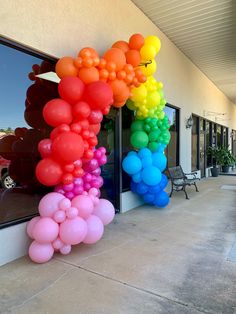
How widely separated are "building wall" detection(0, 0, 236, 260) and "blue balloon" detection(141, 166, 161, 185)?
0.78 m

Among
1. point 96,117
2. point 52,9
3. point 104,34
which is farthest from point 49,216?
point 104,34

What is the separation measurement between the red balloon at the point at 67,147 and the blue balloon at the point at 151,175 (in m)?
2.05

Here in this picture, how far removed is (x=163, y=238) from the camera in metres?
3.80

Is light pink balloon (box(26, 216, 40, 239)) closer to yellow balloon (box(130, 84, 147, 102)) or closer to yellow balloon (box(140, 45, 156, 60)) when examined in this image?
yellow balloon (box(130, 84, 147, 102))

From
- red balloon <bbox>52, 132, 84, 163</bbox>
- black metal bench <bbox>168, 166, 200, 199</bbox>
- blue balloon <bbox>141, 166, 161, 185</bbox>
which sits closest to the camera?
red balloon <bbox>52, 132, 84, 163</bbox>

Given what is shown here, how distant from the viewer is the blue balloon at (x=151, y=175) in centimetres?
470

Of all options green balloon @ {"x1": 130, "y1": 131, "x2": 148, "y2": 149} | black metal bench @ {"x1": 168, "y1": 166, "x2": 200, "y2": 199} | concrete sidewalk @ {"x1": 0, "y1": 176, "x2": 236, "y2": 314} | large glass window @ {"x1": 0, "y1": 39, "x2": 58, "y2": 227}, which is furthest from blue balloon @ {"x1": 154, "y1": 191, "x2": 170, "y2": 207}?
large glass window @ {"x1": 0, "y1": 39, "x2": 58, "y2": 227}

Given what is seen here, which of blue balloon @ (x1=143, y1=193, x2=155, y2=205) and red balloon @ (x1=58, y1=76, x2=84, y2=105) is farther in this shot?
blue balloon @ (x1=143, y1=193, x2=155, y2=205)

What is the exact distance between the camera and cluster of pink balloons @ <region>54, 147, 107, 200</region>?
10.6 feet

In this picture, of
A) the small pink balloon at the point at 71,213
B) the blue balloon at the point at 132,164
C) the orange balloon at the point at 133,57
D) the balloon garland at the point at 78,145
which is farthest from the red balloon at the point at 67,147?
the blue balloon at the point at 132,164

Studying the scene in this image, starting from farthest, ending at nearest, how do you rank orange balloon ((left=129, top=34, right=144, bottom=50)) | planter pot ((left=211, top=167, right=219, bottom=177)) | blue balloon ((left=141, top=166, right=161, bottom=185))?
planter pot ((left=211, top=167, right=219, bottom=177))
blue balloon ((left=141, top=166, right=161, bottom=185))
orange balloon ((left=129, top=34, right=144, bottom=50))

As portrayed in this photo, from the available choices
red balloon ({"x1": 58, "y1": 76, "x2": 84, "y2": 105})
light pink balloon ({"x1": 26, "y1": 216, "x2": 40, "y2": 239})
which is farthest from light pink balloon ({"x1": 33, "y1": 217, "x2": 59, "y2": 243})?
red balloon ({"x1": 58, "y1": 76, "x2": 84, "y2": 105})

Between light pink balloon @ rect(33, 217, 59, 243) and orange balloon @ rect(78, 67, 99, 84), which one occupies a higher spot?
orange balloon @ rect(78, 67, 99, 84)

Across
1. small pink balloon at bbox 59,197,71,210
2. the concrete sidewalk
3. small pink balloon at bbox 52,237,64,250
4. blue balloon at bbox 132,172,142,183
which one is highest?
blue balloon at bbox 132,172,142,183
